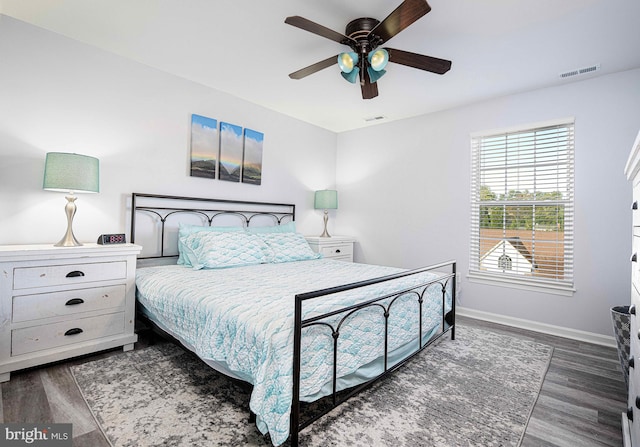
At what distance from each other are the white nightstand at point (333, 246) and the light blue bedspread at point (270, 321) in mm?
1412

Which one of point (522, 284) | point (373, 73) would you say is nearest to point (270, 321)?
point (373, 73)

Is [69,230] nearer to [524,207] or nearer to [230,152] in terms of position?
[230,152]

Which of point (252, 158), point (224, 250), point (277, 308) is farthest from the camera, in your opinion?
point (252, 158)

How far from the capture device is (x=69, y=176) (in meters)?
2.29

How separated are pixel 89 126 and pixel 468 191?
12.8 ft

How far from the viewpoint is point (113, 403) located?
1.81m

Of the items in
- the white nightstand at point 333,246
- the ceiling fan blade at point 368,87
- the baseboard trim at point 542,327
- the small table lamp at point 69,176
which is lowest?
the baseboard trim at point 542,327

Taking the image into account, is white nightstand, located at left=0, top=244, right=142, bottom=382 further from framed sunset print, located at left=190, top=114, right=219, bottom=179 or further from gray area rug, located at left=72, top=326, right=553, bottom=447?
framed sunset print, located at left=190, top=114, right=219, bottom=179

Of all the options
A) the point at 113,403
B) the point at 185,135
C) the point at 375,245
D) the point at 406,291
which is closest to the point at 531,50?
the point at 406,291

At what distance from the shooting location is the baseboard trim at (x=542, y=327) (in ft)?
9.62

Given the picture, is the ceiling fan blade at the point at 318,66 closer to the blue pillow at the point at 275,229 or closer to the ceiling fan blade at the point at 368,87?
the ceiling fan blade at the point at 368,87

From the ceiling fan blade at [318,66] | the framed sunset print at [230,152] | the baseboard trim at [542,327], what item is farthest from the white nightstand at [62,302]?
the baseboard trim at [542,327]

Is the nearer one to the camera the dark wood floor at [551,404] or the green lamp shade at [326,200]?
the dark wood floor at [551,404]

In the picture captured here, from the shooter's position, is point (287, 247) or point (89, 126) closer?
point (89, 126)
